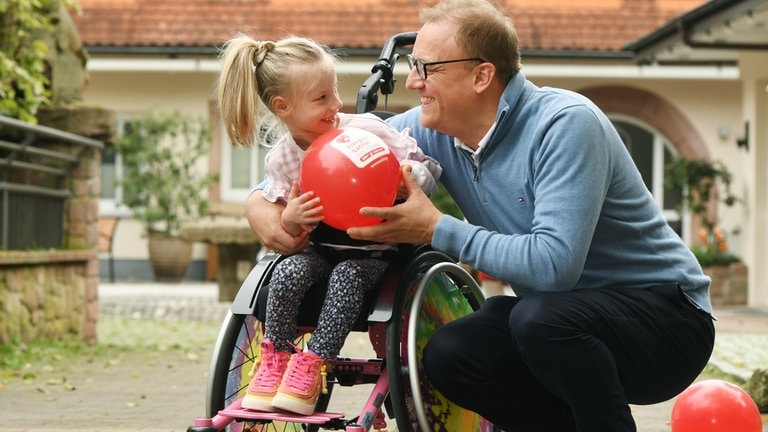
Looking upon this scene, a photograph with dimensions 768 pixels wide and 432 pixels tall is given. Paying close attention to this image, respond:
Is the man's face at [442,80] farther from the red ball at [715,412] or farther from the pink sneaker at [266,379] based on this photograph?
the red ball at [715,412]

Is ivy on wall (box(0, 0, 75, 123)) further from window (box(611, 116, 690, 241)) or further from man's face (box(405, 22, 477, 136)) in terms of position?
window (box(611, 116, 690, 241))

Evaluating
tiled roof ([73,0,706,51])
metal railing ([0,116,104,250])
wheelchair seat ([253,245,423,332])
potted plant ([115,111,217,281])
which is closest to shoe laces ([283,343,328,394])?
wheelchair seat ([253,245,423,332])

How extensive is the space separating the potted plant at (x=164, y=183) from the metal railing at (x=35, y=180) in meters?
8.99

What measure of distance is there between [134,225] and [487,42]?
16732 mm

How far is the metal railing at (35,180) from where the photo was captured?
9.08 meters

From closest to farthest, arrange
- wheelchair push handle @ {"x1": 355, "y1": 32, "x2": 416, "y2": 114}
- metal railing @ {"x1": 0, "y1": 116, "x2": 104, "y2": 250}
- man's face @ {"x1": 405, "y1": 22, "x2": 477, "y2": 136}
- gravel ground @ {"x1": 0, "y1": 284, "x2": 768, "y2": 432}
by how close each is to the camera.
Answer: man's face @ {"x1": 405, "y1": 22, "x2": 477, "y2": 136}
wheelchair push handle @ {"x1": 355, "y1": 32, "x2": 416, "y2": 114}
gravel ground @ {"x1": 0, "y1": 284, "x2": 768, "y2": 432}
metal railing @ {"x1": 0, "y1": 116, "x2": 104, "y2": 250}

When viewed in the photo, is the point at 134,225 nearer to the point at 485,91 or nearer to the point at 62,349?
the point at 62,349

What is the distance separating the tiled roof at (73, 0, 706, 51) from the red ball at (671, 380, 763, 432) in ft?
49.4

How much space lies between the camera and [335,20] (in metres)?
A: 20.1

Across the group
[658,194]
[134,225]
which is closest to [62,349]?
[134,225]

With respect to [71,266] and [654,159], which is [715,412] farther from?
[654,159]

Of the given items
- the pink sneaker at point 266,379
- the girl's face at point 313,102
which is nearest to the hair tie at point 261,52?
the girl's face at point 313,102

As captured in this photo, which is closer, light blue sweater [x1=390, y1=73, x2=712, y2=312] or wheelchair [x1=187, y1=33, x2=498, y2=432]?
light blue sweater [x1=390, y1=73, x2=712, y2=312]

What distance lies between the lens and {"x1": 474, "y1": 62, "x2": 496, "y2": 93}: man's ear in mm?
3763
